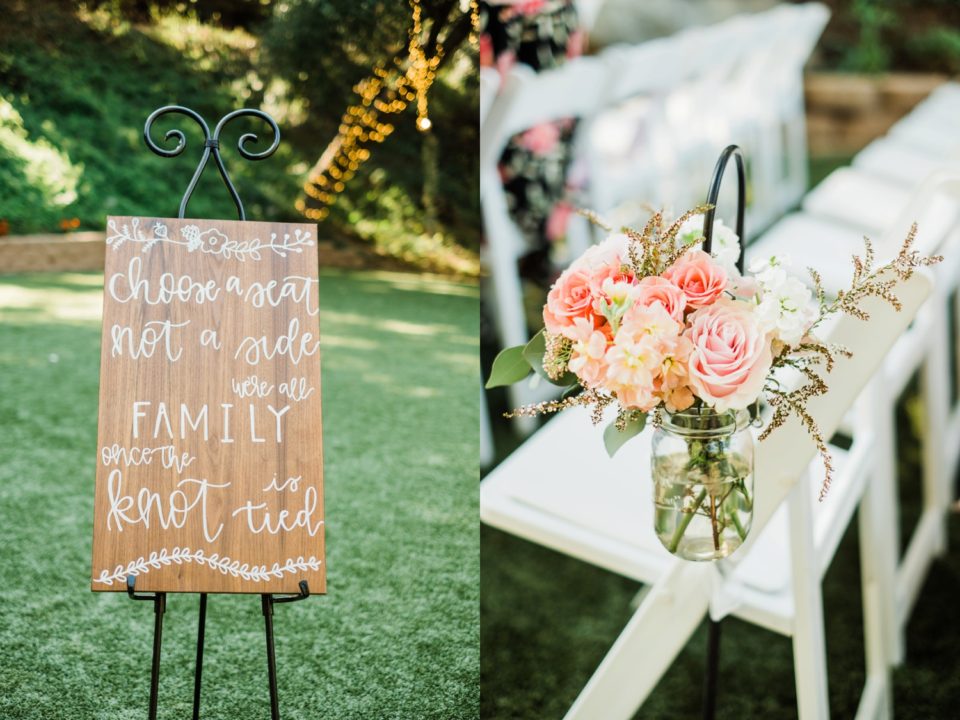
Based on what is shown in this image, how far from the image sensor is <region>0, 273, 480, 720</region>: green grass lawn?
2.03m

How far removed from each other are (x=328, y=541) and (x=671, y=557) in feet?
4.18

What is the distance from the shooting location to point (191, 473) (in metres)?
1.38

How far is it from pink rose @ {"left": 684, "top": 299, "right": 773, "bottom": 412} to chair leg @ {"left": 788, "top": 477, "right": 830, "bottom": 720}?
0.40 meters

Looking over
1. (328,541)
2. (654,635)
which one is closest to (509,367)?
(654,635)

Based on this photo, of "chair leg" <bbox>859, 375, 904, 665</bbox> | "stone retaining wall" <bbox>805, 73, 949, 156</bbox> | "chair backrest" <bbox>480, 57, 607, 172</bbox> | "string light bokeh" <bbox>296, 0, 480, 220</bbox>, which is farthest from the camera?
"stone retaining wall" <bbox>805, 73, 949, 156</bbox>

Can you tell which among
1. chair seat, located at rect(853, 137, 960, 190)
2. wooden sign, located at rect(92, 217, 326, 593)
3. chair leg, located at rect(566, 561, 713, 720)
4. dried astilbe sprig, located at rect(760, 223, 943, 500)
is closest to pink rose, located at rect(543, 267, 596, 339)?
dried astilbe sprig, located at rect(760, 223, 943, 500)

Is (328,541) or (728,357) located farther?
(328,541)

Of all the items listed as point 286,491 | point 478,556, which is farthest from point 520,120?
point 286,491

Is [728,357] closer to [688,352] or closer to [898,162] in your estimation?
[688,352]

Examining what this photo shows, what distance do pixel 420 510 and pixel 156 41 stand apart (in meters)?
1.54

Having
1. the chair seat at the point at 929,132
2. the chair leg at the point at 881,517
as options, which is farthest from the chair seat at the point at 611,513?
the chair seat at the point at 929,132

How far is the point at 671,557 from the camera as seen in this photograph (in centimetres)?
155

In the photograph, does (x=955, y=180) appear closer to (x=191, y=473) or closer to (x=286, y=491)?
(x=286, y=491)

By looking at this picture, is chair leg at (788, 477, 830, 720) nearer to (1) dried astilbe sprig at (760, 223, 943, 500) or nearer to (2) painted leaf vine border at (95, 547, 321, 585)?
(1) dried astilbe sprig at (760, 223, 943, 500)
